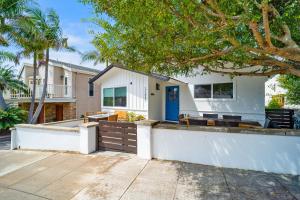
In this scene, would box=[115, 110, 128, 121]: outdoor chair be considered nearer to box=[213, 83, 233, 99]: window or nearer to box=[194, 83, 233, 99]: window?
box=[194, 83, 233, 99]: window

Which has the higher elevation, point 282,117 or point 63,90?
point 63,90

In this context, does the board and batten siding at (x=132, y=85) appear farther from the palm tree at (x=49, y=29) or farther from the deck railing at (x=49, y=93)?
the deck railing at (x=49, y=93)

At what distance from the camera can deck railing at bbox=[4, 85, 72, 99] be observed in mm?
14154

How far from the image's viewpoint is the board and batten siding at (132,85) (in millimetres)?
10164

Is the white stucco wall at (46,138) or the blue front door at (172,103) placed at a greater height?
the blue front door at (172,103)

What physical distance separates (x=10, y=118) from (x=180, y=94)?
10.7 meters

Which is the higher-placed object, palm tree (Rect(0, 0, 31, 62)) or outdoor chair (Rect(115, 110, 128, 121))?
palm tree (Rect(0, 0, 31, 62))

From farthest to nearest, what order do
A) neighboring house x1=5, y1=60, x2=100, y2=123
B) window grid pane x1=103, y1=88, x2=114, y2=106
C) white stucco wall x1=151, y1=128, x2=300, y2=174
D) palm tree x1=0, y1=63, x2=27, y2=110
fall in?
neighboring house x1=5, y1=60, x2=100, y2=123
palm tree x1=0, y1=63, x2=27, y2=110
window grid pane x1=103, y1=88, x2=114, y2=106
white stucco wall x1=151, y1=128, x2=300, y2=174

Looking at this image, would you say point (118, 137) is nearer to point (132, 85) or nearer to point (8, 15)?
point (132, 85)

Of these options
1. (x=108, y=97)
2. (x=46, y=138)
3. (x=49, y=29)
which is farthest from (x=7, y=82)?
(x=46, y=138)

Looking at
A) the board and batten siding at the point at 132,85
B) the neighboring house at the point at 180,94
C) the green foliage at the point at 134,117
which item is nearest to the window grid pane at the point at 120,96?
the neighboring house at the point at 180,94

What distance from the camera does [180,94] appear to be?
36.7 ft

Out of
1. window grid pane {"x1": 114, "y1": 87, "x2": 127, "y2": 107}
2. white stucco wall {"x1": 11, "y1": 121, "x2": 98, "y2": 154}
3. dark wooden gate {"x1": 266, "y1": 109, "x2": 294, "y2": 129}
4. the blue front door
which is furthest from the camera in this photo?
the blue front door

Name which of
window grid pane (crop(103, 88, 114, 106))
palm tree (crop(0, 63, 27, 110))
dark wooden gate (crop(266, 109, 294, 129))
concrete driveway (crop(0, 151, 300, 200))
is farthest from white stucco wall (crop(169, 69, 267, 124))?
palm tree (crop(0, 63, 27, 110))
